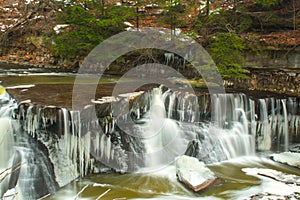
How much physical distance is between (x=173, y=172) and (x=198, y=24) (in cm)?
568

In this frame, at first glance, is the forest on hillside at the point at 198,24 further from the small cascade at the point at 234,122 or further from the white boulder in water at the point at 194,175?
the white boulder in water at the point at 194,175

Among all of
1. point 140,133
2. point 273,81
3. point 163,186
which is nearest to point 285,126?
point 273,81

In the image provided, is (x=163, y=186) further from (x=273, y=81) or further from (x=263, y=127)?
(x=273, y=81)

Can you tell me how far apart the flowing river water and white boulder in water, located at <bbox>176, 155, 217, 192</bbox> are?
0.12 m

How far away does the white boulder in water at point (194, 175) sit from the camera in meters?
5.25

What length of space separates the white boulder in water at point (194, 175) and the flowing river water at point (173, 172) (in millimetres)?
116

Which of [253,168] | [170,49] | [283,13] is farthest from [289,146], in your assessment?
[283,13]

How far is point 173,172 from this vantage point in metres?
6.02

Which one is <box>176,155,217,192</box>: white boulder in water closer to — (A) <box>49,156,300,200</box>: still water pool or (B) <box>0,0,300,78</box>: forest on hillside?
(A) <box>49,156,300,200</box>: still water pool

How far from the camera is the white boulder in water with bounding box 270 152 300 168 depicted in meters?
6.36

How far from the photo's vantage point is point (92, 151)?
6016 millimetres

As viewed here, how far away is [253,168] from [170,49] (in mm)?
4842

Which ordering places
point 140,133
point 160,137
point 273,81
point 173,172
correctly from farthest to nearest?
1. point 273,81
2. point 160,137
3. point 140,133
4. point 173,172

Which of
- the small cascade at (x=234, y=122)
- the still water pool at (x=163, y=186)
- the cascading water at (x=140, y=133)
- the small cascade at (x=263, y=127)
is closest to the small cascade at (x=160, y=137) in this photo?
the cascading water at (x=140, y=133)
